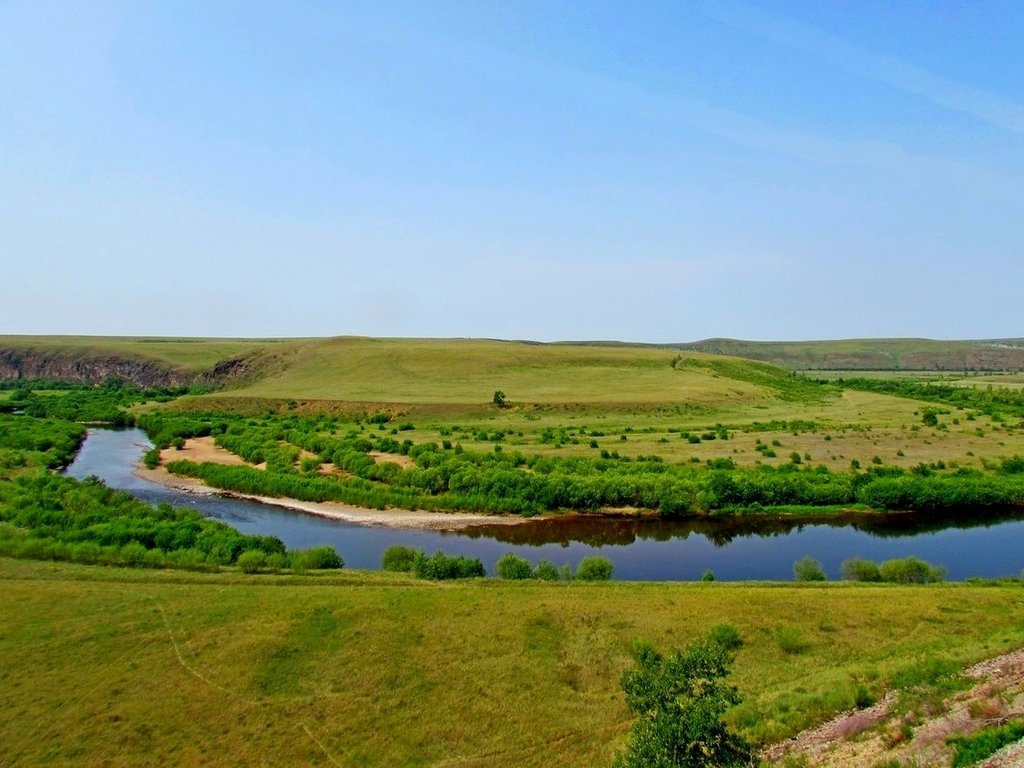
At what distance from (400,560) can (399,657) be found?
1106 centimetres

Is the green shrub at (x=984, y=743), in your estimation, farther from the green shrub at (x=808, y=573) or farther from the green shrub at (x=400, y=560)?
the green shrub at (x=400, y=560)

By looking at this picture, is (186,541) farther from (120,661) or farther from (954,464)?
(954,464)

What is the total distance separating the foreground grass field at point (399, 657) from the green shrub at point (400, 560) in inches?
115

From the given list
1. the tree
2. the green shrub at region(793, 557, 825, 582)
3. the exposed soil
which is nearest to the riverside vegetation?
the green shrub at region(793, 557, 825, 582)

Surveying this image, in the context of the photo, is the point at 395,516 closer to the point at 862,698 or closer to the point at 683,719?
the point at 862,698

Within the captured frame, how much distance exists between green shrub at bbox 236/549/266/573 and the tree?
70.7ft

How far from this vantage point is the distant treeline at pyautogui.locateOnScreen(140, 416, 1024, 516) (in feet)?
160

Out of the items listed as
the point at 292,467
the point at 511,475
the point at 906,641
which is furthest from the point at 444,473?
the point at 906,641

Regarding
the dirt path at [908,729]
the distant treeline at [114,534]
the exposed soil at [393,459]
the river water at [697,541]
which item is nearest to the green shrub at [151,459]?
the distant treeline at [114,534]

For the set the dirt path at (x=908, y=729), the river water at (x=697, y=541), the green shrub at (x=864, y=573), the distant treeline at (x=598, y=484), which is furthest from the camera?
the distant treeline at (x=598, y=484)

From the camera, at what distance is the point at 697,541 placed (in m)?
43.5

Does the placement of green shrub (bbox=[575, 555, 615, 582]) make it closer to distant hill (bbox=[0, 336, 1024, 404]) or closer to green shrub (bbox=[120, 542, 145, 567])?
green shrub (bbox=[120, 542, 145, 567])

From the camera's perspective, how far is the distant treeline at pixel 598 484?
1918 inches

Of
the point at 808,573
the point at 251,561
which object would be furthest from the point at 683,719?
the point at 251,561
